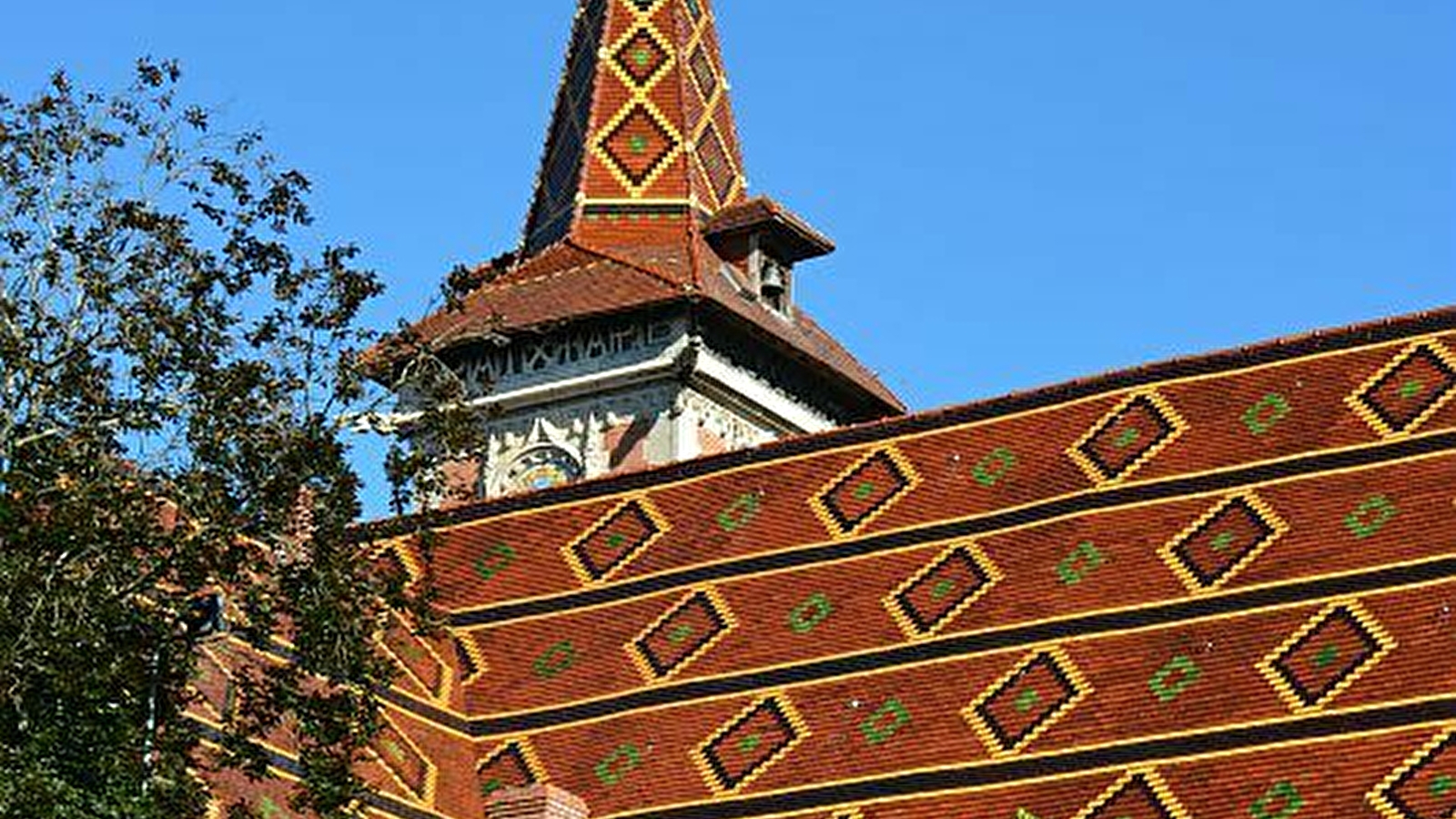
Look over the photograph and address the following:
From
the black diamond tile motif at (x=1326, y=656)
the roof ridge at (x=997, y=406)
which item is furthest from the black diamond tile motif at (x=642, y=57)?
the black diamond tile motif at (x=1326, y=656)

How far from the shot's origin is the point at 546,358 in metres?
33.2

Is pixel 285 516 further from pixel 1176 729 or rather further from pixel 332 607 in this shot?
pixel 1176 729

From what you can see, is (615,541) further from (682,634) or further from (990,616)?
(990,616)

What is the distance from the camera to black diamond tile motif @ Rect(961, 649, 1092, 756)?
23.0m

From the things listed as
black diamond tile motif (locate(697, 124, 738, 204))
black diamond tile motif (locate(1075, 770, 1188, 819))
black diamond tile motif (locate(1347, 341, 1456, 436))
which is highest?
Result: black diamond tile motif (locate(697, 124, 738, 204))

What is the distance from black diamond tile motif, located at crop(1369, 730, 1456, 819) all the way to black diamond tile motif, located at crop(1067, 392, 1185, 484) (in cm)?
475

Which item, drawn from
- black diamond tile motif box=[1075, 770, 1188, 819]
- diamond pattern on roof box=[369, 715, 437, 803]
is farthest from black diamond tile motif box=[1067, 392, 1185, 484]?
diamond pattern on roof box=[369, 715, 437, 803]

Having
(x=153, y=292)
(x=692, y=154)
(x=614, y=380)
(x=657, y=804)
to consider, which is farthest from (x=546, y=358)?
(x=153, y=292)

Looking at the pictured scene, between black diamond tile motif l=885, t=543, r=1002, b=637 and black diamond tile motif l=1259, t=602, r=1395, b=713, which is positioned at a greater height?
black diamond tile motif l=885, t=543, r=1002, b=637

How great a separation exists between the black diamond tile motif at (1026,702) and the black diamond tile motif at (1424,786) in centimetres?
305

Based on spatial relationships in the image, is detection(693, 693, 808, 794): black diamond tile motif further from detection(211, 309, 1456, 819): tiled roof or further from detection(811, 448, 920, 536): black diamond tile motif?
detection(811, 448, 920, 536): black diamond tile motif

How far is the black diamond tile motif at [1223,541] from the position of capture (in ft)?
77.2

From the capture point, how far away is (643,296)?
107ft

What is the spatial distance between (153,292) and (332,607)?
2.33 m
